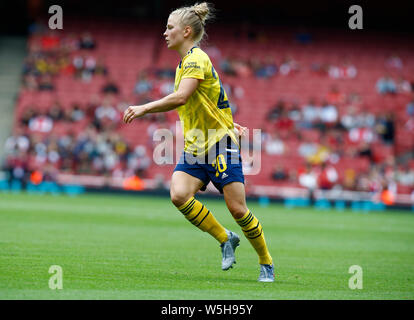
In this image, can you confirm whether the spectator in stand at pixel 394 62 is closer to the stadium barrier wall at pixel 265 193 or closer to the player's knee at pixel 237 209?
the stadium barrier wall at pixel 265 193

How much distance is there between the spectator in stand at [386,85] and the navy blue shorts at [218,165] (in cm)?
2562

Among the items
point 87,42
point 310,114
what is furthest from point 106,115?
point 310,114

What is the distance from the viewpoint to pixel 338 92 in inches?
1239

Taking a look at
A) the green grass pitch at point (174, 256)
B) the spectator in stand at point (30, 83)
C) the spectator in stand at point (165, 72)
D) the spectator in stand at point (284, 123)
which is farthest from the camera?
the spectator in stand at point (165, 72)

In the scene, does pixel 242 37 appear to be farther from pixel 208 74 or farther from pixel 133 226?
pixel 208 74

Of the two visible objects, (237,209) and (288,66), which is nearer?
(237,209)

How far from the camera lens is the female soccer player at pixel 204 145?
7602mm

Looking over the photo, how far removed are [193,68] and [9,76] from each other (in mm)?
27530

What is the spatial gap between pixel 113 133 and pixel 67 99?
3451 mm

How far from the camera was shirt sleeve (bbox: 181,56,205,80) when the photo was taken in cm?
746

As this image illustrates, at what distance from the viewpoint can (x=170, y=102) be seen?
725 centimetres

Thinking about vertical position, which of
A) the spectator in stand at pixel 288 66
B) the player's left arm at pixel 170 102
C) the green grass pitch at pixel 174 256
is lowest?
the green grass pitch at pixel 174 256

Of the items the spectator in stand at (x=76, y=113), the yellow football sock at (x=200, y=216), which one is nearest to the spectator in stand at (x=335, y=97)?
the spectator in stand at (x=76, y=113)

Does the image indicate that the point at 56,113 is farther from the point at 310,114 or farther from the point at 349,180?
the point at 349,180
